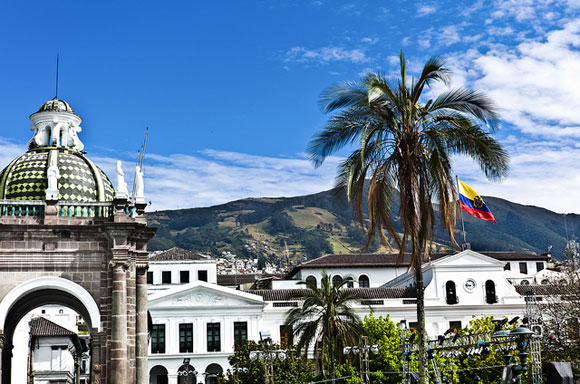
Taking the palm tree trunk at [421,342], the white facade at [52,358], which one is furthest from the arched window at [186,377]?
the palm tree trunk at [421,342]

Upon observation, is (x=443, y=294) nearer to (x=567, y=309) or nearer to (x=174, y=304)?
(x=174, y=304)

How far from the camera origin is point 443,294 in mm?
68625

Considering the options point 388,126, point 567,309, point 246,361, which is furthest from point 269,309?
point 388,126

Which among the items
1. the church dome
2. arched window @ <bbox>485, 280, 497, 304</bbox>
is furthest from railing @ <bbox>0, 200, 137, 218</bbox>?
arched window @ <bbox>485, 280, 497, 304</bbox>

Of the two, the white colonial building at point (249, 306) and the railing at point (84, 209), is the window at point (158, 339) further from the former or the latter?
the railing at point (84, 209)

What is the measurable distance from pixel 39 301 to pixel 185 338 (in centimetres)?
3434

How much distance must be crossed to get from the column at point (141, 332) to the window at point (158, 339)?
1420 inches

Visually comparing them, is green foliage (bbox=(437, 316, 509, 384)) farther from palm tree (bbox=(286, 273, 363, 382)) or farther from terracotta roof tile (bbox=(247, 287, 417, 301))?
terracotta roof tile (bbox=(247, 287, 417, 301))

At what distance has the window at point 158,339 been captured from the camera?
63656 mm

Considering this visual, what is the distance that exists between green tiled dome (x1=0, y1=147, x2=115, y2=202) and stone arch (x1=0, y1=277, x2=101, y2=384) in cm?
347

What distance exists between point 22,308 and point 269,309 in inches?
1430

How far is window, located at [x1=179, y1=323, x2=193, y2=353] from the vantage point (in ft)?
210

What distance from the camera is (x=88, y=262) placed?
90.3ft

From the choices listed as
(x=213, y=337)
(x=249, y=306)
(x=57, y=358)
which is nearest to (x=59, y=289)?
(x=249, y=306)
